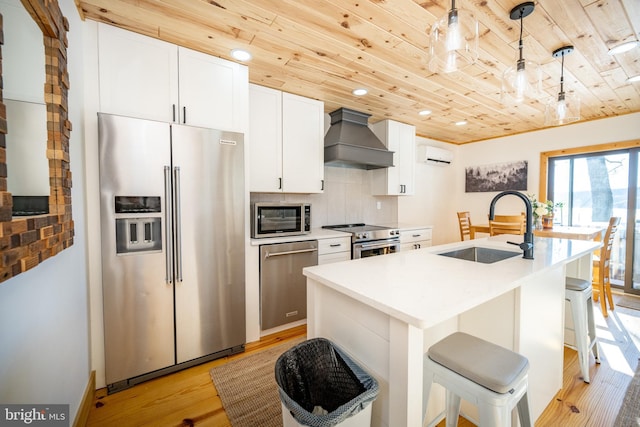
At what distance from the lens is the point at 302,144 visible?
2.98 m

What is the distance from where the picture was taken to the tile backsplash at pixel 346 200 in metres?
3.52

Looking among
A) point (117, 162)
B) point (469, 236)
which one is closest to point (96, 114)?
point (117, 162)

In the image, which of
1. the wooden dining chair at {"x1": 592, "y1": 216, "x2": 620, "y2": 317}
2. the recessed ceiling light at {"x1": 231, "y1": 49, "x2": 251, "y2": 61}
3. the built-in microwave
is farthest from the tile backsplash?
the wooden dining chair at {"x1": 592, "y1": 216, "x2": 620, "y2": 317}

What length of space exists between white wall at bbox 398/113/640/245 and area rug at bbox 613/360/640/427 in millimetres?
2956

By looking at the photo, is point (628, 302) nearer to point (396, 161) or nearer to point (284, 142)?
point (396, 161)

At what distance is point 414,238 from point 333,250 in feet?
5.03

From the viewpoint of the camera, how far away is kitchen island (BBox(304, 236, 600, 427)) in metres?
0.92

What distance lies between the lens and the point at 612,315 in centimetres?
296

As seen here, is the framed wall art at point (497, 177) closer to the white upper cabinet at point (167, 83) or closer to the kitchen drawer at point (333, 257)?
the kitchen drawer at point (333, 257)

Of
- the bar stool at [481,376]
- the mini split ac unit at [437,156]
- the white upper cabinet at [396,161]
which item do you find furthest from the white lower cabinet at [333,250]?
the mini split ac unit at [437,156]

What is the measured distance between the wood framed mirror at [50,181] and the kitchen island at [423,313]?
1031 millimetres

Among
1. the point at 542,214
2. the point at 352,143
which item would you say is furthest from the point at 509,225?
the point at 352,143

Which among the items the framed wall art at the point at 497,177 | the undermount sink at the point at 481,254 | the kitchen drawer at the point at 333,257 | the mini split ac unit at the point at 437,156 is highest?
the mini split ac unit at the point at 437,156

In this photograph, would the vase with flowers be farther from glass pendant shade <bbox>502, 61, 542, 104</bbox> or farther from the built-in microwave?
the built-in microwave
